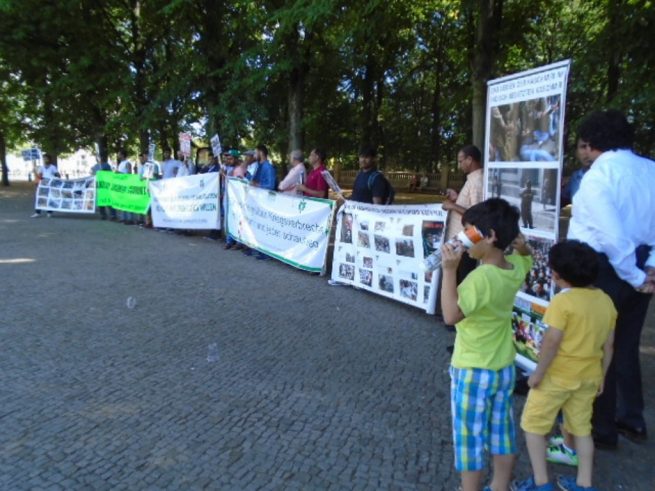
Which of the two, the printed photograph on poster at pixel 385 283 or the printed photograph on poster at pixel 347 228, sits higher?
the printed photograph on poster at pixel 347 228

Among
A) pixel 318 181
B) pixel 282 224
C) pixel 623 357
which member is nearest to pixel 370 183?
pixel 318 181

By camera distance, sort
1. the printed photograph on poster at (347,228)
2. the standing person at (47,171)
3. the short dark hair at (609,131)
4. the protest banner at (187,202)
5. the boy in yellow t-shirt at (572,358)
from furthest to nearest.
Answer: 1. the standing person at (47,171)
2. the protest banner at (187,202)
3. the printed photograph on poster at (347,228)
4. the short dark hair at (609,131)
5. the boy in yellow t-shirt at (572,358)

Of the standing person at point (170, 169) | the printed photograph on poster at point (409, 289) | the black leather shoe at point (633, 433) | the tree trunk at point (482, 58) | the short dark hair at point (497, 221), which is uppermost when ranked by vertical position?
the tree trunk at point (482, 58)

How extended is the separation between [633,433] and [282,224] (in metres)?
6.05

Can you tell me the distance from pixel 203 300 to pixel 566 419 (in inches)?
175

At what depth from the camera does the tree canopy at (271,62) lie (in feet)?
34.0

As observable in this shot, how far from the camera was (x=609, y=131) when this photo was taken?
3021mm

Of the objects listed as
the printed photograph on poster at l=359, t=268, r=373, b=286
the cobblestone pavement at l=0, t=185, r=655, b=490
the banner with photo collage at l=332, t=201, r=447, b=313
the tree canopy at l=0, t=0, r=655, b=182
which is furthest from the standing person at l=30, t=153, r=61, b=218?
the printed photograph on poster at l=359, t=268, r=373, b=286

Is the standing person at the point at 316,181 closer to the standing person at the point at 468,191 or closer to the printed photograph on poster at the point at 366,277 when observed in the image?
the printed photograph on poster at the point at 366,277

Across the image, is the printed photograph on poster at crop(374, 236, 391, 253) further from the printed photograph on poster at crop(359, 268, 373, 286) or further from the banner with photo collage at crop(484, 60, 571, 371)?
the banner with photo collage at crop(484, 60, 571, 371)

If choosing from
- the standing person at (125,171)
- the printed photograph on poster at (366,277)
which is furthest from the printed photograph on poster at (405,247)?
the standing person at (125,171)

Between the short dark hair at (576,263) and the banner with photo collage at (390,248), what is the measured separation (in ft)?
9.08

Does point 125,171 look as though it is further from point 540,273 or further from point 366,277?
point 540,273

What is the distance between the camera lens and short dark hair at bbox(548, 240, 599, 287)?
8.45 feet
